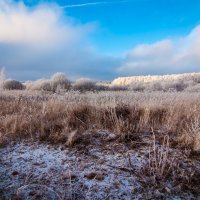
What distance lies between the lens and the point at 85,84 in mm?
23797

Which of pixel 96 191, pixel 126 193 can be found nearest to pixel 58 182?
pixel 96 191

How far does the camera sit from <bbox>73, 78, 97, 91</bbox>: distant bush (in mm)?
22667

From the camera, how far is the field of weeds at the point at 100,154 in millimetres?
3754

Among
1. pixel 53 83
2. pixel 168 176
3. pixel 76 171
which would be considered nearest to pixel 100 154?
pixel 76 171

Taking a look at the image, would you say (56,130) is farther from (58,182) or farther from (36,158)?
(58,182)

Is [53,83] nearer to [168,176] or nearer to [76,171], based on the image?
[76,171]

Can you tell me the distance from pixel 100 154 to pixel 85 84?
19.3m

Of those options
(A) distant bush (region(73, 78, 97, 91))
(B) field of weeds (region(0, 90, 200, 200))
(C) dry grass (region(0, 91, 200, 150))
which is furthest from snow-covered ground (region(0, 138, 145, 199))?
(A) distant bush (region(73, 78, 97, 91))

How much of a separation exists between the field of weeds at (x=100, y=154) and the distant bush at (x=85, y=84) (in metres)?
16.1

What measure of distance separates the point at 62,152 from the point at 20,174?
2.47 ft

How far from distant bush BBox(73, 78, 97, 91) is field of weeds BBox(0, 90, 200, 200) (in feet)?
52.8

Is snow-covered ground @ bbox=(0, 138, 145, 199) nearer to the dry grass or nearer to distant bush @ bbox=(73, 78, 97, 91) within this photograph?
the dry grass

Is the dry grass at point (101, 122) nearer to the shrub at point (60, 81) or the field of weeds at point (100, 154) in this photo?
the field of weeds at point (100, 154)

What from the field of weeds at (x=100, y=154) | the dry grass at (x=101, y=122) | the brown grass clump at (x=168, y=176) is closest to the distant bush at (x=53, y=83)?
the dry grass at (x=101, y=122)
